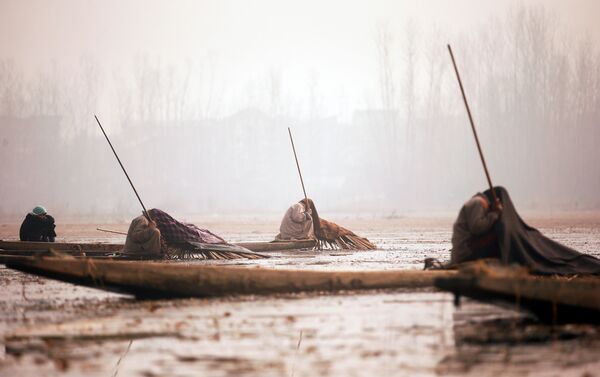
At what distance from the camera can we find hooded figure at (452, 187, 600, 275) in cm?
788

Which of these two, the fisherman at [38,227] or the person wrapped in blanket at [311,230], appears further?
the person wrapped in blanket at [311,230]

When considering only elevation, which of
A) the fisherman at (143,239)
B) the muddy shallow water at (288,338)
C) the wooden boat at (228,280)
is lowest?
the muddy shallow water at (288,338)

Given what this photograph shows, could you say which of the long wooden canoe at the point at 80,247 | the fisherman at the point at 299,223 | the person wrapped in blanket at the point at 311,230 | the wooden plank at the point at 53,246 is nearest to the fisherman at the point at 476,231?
the long wooden canoe at the point at 80,247

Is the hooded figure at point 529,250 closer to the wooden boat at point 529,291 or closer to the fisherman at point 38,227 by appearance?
the wooden boat at point 529,291

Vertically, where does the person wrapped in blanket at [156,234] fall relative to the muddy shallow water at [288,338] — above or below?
above

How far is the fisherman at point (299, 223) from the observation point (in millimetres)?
16188

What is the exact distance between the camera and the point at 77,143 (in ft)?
217

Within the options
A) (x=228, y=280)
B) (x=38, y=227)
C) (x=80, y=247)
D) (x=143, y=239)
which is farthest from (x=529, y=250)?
(x=38, y=227)

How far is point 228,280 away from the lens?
773 centimetres

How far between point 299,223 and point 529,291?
33.0 feet

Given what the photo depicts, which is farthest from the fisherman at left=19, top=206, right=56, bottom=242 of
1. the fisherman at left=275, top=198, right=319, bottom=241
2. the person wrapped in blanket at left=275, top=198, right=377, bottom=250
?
the fisherman at left=275, top=198, right=319, bottom=241

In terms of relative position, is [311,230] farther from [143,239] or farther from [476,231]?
[476,231]

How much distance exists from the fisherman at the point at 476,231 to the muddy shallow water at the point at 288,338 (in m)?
0.47

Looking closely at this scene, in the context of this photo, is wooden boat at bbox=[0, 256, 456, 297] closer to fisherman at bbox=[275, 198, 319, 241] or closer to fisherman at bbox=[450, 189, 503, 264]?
fisherman at bbox=[450, 189, 503, 264]
